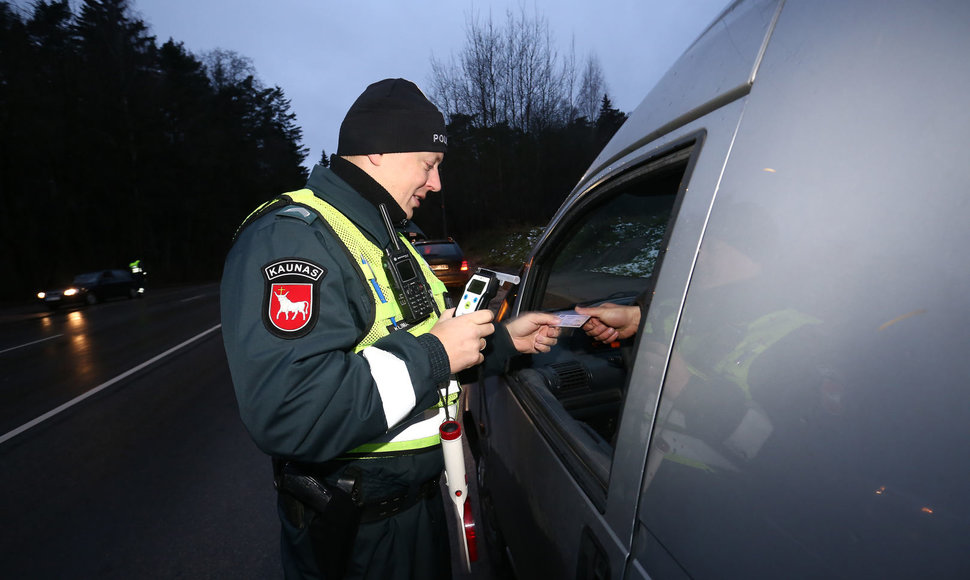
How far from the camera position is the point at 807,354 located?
61cm

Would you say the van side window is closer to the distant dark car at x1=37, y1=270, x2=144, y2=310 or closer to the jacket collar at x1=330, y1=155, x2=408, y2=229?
the jacket collar at x1=330, y1=155, x2=408, y2=229

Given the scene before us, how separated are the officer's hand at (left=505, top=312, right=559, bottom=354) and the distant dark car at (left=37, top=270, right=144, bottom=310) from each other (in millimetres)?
19378

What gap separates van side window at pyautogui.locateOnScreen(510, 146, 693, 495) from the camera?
1341 mm

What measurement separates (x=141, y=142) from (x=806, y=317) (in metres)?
34.5

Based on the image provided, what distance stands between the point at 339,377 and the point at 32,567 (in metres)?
2.94

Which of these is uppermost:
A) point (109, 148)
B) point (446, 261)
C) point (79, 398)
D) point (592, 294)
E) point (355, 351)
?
point (109, 148)

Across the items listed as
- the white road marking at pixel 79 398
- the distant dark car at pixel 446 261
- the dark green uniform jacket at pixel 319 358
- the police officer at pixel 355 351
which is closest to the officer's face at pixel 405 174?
the police officer at pixel 355 351

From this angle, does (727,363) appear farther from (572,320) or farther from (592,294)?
(592,294)

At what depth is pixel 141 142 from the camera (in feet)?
90.2

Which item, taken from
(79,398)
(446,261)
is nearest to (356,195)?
(79,398)

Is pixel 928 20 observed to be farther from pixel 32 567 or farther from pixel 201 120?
pixel 201 120

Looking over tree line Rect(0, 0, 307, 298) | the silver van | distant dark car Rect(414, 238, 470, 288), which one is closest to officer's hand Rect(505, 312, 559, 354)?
the silver van

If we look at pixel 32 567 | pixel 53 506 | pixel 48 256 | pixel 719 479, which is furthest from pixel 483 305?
pixel 48 256

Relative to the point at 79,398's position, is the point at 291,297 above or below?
above
